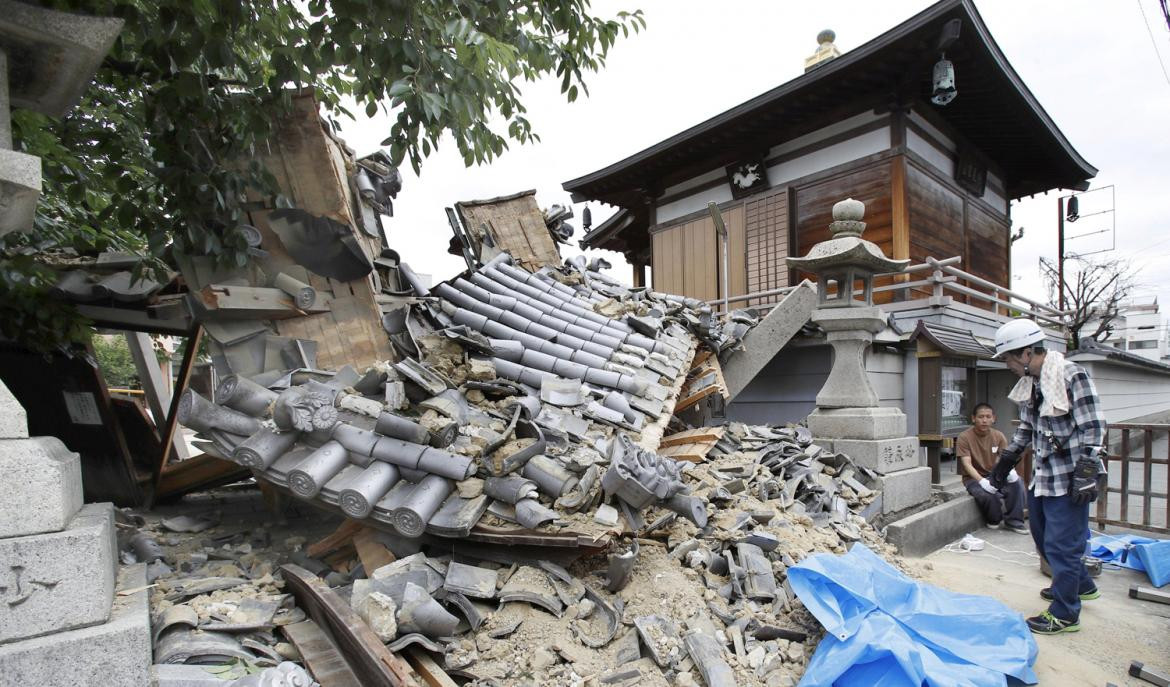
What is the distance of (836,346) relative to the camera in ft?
22.5

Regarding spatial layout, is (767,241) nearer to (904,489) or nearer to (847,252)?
(847,252)

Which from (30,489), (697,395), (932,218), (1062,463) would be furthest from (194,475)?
(932,218)

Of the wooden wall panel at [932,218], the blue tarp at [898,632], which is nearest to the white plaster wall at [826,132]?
the wooden wall panel at [932,218]

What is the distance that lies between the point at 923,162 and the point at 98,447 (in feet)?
45.0

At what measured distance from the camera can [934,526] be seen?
6145mm

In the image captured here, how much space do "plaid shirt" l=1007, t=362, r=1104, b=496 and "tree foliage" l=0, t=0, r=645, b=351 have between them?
14.0ft

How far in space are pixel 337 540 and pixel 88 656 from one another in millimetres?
1574

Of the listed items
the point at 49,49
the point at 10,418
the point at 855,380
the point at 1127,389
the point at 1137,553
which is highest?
the point at 49,49

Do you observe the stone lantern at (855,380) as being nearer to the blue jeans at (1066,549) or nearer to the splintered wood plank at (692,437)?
the splintered wood plank at (692,437)

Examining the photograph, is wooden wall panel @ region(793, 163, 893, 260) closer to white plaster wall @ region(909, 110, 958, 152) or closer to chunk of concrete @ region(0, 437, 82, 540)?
white plaster wall @ region(909, 110, 958, 152)

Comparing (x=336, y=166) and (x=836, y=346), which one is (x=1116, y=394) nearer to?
(x=836, y=346)

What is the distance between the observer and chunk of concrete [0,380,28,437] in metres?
1.93

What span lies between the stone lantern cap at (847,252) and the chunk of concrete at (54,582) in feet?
21.8

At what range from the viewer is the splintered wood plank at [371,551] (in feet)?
10.4
